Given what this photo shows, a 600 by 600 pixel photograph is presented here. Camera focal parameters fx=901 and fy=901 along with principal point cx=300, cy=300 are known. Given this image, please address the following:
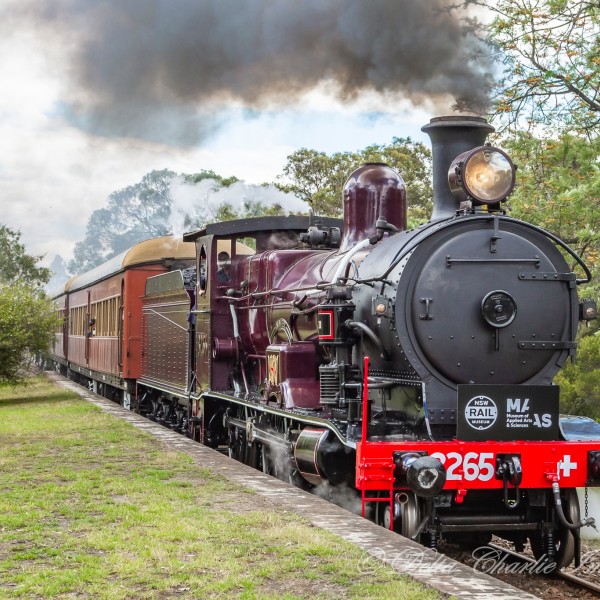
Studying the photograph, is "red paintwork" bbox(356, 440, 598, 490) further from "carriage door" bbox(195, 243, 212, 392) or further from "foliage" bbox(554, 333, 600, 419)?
"foliage" bbox(554, 333, 600, 419)

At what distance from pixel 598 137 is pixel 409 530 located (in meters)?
8.03

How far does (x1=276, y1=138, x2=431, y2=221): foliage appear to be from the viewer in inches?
1201

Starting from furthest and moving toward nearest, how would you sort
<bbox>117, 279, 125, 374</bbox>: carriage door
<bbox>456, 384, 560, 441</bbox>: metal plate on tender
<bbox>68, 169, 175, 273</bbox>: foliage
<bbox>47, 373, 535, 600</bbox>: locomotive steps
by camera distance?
<bbox>68, 169, 175, 273</bbox>: foliage → <bbox>117, 279, 125, 374</bbox>: carriage door → <bbox>456, 384, 560, 441</bbox>: metal plate on tender → <bbox>47, 373, 535, 600</bbox>: locomotive steps

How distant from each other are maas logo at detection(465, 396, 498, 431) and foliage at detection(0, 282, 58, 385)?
15.6 metres

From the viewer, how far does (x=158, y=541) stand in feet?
19.3

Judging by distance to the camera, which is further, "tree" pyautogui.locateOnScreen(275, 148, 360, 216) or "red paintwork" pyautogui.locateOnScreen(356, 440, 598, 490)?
"tree" pyautogui.locateOnScreen(275, 148, 360, 216)

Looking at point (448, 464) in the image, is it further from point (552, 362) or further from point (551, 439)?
point (552, 362)

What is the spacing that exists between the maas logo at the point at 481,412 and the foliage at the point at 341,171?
22534 mm

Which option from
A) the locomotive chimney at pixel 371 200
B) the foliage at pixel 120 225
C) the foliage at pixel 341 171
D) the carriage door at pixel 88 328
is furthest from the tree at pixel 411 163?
the foliage at pixel 120 225

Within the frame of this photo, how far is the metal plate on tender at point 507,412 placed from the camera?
253 inches

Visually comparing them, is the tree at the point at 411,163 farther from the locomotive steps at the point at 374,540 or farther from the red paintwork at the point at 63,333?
the locomotive steps at the point at 374,540

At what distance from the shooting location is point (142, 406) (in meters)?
17.3

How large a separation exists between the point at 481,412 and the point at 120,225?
438 feet

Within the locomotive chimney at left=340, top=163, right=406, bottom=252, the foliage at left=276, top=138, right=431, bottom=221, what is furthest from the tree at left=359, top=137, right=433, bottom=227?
the locomotive chimney at left=340, top=163, right=406, bottom=252
